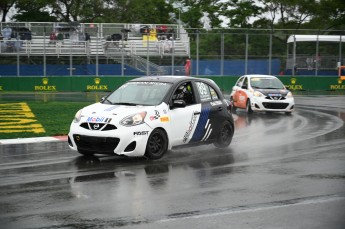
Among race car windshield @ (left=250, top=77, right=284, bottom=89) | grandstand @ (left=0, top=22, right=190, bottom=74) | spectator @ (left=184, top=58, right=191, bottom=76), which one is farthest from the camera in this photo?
spectator @ (left=184, top=58, right=191, bottom=76)

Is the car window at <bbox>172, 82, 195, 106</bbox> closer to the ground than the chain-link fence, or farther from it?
closer to the ground

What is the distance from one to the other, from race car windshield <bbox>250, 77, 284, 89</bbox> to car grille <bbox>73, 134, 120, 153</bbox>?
1315 centimetres

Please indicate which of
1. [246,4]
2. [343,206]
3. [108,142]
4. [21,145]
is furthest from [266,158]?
[246,4]

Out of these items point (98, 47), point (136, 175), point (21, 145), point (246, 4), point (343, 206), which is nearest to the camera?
point (343, 206)

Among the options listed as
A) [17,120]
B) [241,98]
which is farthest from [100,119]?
[241,98]

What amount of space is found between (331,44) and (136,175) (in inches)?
1397

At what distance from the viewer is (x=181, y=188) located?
8.70 m

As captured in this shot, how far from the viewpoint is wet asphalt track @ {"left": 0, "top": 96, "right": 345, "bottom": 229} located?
22.5 feet

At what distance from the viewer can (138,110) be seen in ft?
36.8

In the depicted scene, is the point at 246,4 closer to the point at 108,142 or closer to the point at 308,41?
the point at 308,41

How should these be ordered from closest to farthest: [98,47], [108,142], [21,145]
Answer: [108,142], [21,145], [98,47]

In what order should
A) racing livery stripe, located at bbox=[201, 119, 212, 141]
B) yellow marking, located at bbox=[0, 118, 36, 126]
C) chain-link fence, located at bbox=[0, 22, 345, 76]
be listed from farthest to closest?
chain-link fence, located at bbox=[0, 22, 345, 76], yellow marking, located at bbox=[0, 118, 36, 126], racing livery stripe, located at bbox=[201, 119, 212, 141]

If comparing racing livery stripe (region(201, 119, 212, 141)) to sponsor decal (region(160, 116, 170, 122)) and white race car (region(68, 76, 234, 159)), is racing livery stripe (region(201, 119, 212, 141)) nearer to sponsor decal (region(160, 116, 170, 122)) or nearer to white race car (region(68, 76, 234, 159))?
white race car (region(68, 76, 234, 159))

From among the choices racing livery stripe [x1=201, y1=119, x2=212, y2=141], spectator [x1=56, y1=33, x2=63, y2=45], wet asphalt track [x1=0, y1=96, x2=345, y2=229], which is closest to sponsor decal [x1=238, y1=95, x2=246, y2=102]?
wet asphalt track [x1=0, y1=96, x2=345, y2=229]
